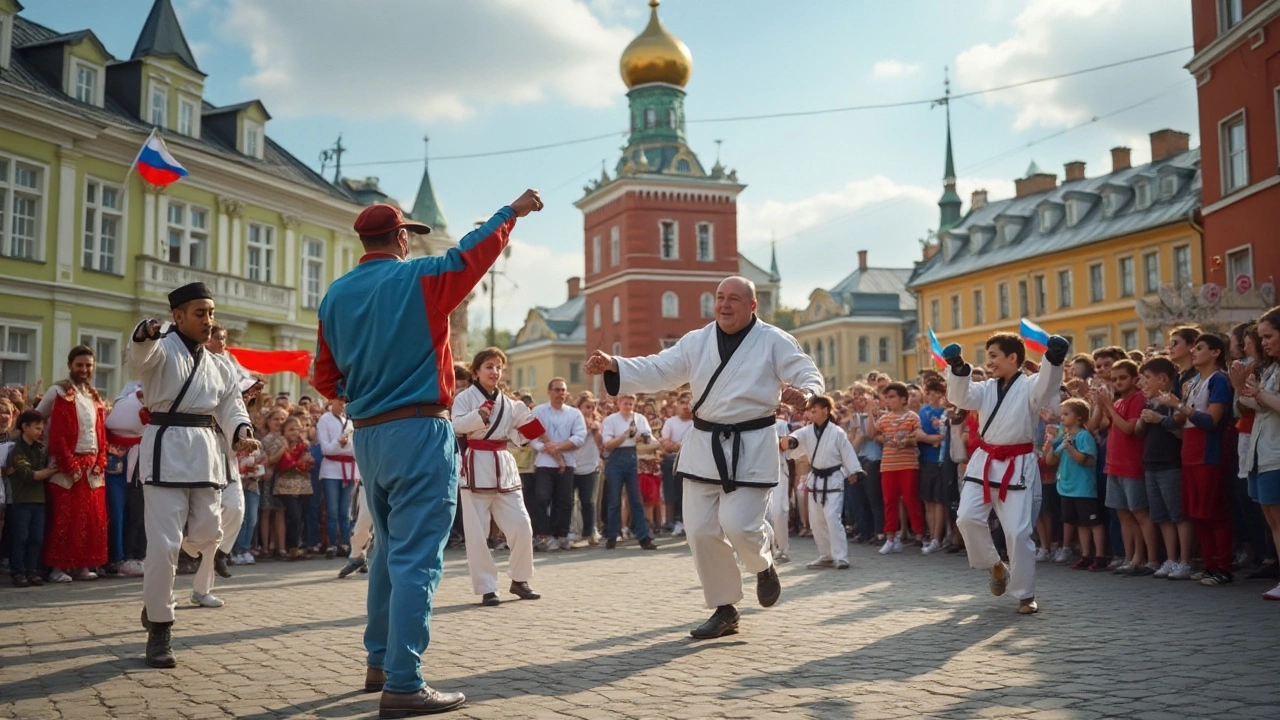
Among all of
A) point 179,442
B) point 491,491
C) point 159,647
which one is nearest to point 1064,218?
point 491,491

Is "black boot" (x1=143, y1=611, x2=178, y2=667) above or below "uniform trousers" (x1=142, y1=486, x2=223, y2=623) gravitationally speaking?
Result: below

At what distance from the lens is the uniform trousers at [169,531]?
22.6 ft

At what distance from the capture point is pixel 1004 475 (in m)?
8.59

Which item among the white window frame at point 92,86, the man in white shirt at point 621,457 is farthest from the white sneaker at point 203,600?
the white window frame at point 92,86

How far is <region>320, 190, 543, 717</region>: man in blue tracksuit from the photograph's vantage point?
216 inches

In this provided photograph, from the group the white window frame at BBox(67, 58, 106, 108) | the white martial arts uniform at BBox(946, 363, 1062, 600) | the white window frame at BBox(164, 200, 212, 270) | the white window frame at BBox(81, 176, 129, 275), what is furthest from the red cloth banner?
the white window frame at BBox(67, 58, 106, 108)

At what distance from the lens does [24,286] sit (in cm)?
2702

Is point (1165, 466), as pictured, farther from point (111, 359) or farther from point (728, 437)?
point (111, 359)

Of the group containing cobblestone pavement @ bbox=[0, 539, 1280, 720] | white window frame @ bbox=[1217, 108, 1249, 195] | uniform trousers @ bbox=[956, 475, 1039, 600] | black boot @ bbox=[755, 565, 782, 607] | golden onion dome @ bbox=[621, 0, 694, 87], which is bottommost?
cobblestone pavement @ bbox=[0, 539, 1280, 720]

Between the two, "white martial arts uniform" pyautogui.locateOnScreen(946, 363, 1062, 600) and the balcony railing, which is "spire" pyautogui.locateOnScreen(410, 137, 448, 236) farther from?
"white martial arts uniform" pyautogui.locateOnScreen(946, 363, 1062, 600)

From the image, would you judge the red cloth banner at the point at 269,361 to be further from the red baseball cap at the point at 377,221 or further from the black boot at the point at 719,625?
the red baseball cap at the point at 377,221

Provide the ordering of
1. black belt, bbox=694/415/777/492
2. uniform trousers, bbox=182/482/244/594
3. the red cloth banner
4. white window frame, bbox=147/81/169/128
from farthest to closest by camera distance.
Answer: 1. white window frame, bbox=147/81/169/128
2. the red cloth banner
3. uniform trousers, bbox=182/482/244/594
4. black belt, bbox=694/415/777/492

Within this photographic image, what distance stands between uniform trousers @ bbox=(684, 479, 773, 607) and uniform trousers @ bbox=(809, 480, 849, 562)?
529 cm

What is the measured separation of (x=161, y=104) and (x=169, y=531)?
28779 millimetres
